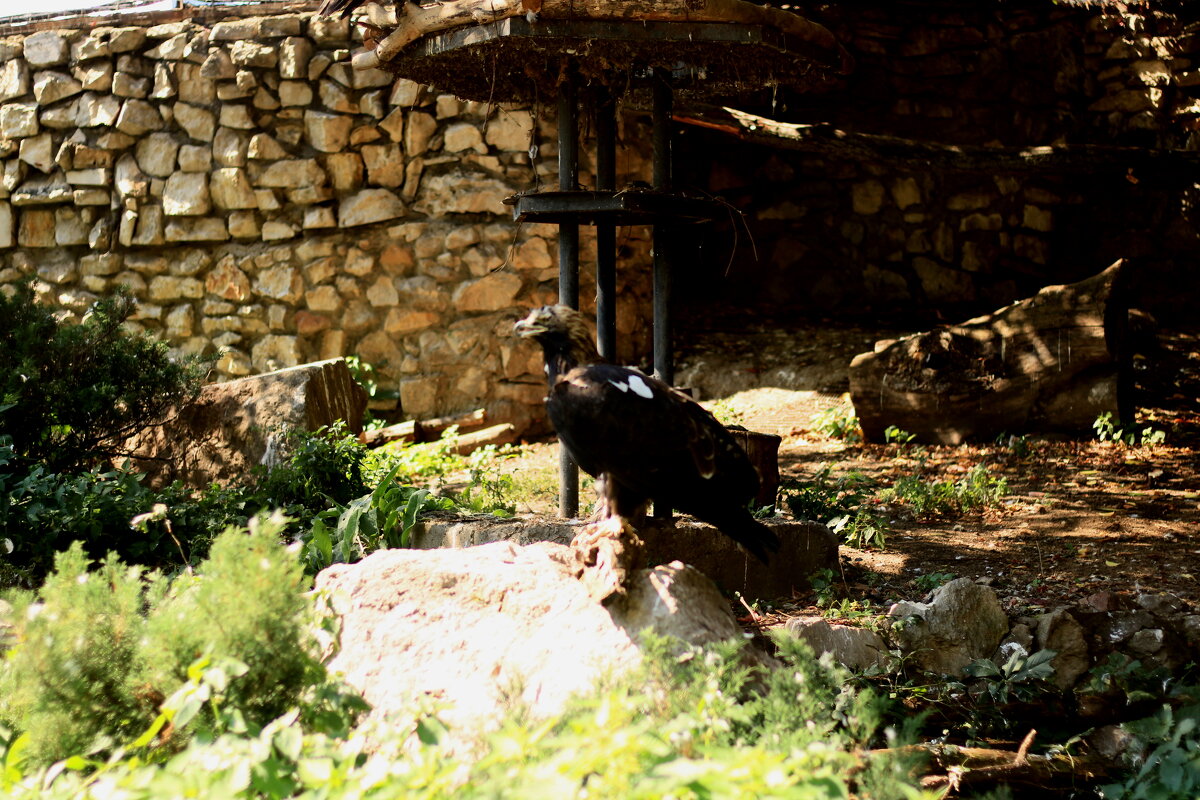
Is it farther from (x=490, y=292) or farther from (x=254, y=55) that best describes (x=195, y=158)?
(x=490, y=292)

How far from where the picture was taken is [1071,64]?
11.0 m

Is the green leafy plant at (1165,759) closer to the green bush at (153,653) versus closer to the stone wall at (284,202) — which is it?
the green bush at (153,653)

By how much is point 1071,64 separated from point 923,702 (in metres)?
9.37

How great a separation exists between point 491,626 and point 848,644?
1582 millimetres

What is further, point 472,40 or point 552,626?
point 472,40

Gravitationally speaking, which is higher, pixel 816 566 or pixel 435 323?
pixel 435 323

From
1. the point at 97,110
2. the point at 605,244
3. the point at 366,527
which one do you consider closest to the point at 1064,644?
the point at 605,244

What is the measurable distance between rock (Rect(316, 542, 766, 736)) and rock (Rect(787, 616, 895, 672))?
0.87m

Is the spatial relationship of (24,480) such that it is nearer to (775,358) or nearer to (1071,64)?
(775,358)

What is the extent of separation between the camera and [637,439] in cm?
347

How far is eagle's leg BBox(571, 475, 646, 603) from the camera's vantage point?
3004 mm

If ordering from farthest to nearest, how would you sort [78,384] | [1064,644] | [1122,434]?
[1122,434] < [78,384] < [1064,644]

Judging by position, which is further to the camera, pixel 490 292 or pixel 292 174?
pixel 292 174

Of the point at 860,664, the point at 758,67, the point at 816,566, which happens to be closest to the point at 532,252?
the point at 758,67
